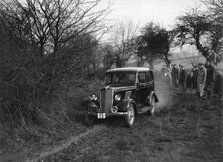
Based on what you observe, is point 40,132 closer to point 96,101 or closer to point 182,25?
point 96,101

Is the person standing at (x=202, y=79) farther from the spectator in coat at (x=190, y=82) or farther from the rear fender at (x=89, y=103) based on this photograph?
the rear fender at (x=89, y=103)

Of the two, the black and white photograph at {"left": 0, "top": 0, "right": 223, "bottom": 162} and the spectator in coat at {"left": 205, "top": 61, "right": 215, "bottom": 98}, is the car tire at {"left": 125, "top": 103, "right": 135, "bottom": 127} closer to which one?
the black and white photograph at {"left": 0, "top": 0, "right": 223, "bottom": 162}

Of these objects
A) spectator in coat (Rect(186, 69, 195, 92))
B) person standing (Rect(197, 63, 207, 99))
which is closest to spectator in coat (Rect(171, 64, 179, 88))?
spectator in coat (Rect(186, 69, 195, 92))

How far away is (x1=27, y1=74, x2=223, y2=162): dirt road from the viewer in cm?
506

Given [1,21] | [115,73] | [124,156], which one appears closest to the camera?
[124,156]

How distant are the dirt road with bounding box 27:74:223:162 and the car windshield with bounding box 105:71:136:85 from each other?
1.29m

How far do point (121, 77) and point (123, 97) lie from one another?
1.08 metres

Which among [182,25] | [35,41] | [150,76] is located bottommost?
[150,76]

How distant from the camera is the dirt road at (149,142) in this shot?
5.06m

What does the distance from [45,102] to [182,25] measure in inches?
919

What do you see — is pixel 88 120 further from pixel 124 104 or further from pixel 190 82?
pixel 190 82

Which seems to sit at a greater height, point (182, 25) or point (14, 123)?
point (182, 25)

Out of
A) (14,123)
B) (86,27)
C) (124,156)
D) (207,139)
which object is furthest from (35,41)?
(207,139)

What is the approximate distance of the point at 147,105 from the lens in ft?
31.4
